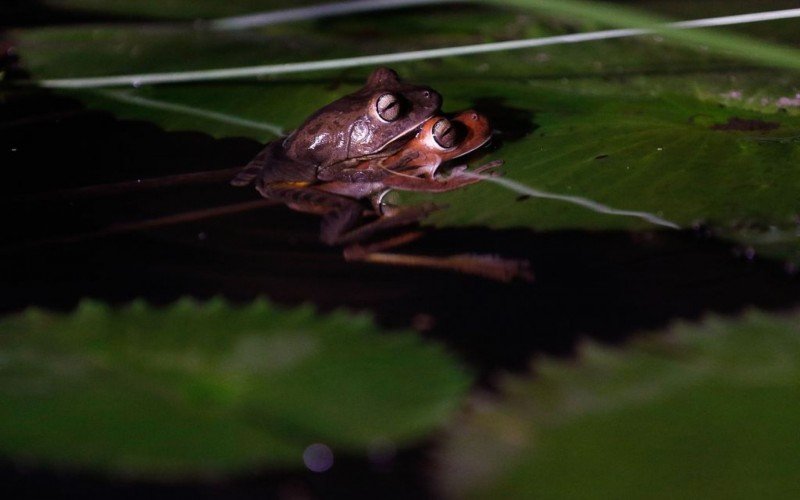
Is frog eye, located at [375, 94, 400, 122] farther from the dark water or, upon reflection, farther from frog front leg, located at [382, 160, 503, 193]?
the dark water

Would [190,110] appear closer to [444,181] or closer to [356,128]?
[356,128]

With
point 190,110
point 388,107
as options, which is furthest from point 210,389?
point 190,110

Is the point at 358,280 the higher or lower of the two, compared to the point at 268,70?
lower

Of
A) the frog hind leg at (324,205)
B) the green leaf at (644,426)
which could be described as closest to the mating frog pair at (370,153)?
the frog hind leg at (324,205)

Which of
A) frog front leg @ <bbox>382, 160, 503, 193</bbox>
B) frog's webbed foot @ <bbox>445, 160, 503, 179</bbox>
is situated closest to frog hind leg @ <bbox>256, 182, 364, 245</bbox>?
frog front leg @ <bbox>382, 160, 503, 193</bbox>

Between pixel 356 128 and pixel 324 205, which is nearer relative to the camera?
pixel 324 205

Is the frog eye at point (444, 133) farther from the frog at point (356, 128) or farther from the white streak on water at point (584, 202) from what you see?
the white streak on water at point (584, 202)

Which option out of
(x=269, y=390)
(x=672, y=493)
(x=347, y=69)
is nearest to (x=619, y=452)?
(x=672, y=493)
